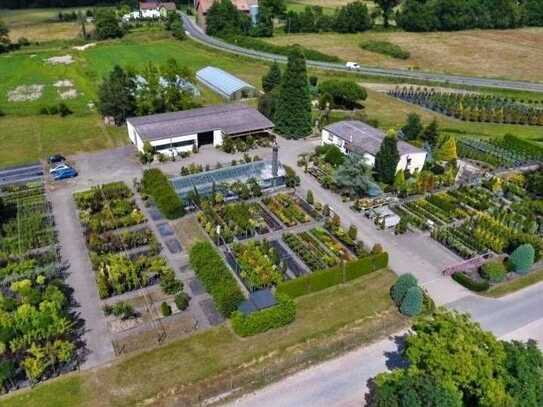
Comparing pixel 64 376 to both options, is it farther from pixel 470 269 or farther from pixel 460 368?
pixel 470 269

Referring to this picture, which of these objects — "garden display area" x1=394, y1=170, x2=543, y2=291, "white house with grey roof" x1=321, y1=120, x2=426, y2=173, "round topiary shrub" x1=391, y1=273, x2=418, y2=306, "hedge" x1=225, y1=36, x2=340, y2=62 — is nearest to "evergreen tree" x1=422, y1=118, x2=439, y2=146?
"white house with grey roof" x1=321, y1=120, x2=426, y2=173

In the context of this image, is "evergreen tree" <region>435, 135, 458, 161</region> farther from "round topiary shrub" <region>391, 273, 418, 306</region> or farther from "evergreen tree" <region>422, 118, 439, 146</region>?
"round topiary shrub" <region>391, 273, 418, 306</region>

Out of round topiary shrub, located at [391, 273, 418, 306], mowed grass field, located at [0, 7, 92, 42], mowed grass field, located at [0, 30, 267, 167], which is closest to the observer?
round topiary shrub, located at [391, 273, 418, 306]

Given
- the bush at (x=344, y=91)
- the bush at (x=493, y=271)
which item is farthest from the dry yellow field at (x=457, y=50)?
the bush at (x=493, y=271)

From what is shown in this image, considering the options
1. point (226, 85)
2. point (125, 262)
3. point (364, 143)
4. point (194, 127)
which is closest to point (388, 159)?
point (364, 143)

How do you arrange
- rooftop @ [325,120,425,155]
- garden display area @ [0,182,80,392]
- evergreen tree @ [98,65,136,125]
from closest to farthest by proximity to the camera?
1. garden display area @ [0,182,80,392]
2. rooftop @ [325,120,425,155]
3. evergreen tree @ [98,65,136,125]

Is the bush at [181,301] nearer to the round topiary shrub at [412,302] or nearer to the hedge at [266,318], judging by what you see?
the hedge at [266,318]
